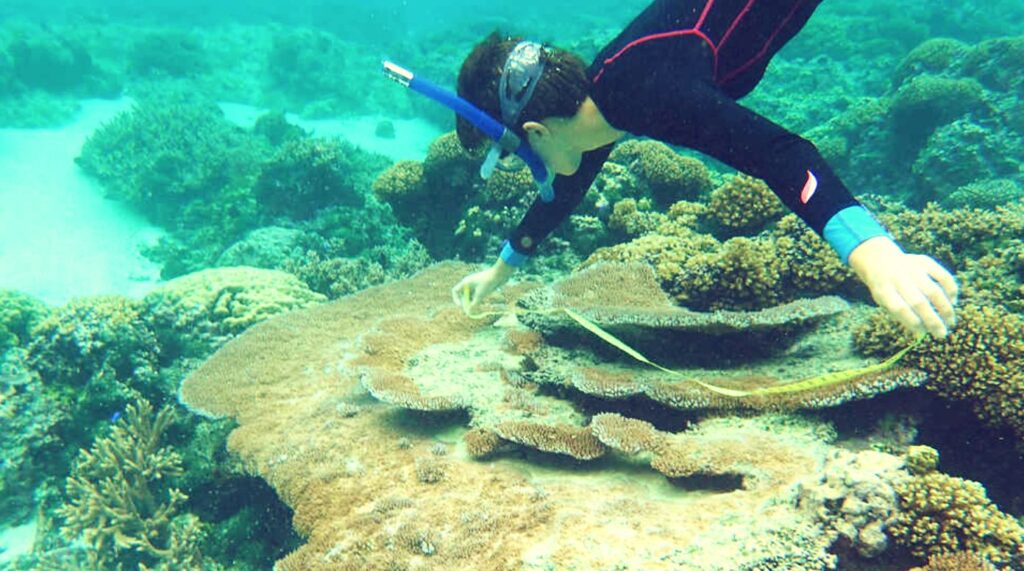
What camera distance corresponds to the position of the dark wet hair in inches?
98.1

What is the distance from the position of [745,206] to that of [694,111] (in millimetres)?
4265

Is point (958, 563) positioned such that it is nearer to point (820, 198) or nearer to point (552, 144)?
point (820, 198)

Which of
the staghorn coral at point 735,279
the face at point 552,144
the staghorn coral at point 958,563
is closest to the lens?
the staghorn coral at point 958,563

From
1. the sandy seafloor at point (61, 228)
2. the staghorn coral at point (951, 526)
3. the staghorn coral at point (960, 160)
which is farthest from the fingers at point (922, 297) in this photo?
the sandy seafloor at point (61, 228)

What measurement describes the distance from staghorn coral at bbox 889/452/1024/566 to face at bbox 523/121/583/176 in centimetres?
216

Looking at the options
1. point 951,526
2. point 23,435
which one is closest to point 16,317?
point 23,435

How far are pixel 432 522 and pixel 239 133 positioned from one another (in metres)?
15.9

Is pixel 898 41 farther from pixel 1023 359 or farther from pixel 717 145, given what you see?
pixel 717 145

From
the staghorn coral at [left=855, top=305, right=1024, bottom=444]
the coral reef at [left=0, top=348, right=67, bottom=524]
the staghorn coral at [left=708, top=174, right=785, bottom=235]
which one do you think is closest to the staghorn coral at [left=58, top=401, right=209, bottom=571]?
the coral reef at [left=0, top=348, right=67, bottom=524]

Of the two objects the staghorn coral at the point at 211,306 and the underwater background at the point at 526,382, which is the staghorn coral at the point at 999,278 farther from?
the staghorn coral at the point at 211,306

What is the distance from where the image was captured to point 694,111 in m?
2.04

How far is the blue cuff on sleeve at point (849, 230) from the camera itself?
181 centimetres

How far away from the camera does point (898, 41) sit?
19.3 m

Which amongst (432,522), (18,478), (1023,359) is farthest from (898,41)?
(18,478)
